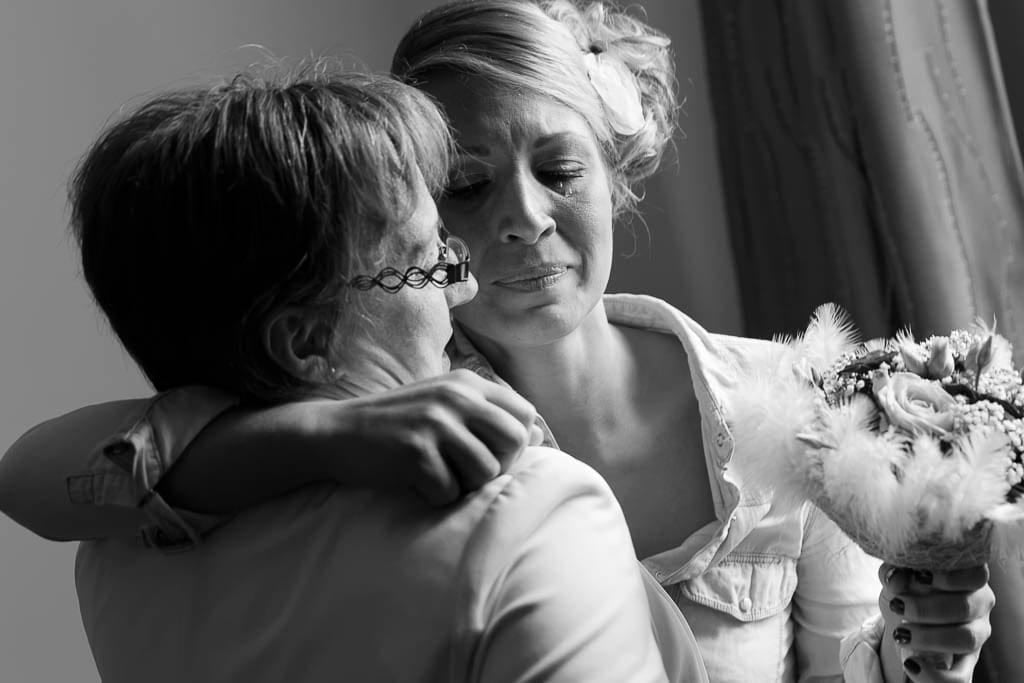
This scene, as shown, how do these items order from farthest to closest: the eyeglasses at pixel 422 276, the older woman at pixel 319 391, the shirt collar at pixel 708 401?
1. the shirt collar at pixel 708 401
2. the eyeglasses at pixel 422 276
3. the older woman at pixel 319 391

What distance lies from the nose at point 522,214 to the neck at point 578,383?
0.77ft

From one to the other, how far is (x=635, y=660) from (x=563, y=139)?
0.83 m

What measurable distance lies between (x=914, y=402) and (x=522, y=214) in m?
0.55

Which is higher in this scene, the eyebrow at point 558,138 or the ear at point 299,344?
the eyebrow at point 558,138

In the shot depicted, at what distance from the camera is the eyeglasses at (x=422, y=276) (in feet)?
2.73

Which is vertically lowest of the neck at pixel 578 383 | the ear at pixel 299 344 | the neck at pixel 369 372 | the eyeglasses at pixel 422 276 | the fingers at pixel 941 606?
the fingers at pixel 941 606

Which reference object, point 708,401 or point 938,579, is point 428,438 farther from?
point 708,401

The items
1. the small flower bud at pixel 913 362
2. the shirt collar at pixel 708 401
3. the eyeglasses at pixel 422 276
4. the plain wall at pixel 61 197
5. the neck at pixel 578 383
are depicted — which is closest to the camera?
the eyeglasses at pixel 422 276

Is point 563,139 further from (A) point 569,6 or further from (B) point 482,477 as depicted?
(B) point 482,477

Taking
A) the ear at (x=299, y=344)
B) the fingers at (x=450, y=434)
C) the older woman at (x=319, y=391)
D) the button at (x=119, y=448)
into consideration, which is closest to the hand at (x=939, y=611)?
the older woman at (x=319, y=391)

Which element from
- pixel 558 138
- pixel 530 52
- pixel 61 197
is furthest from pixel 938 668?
pixel 61 197

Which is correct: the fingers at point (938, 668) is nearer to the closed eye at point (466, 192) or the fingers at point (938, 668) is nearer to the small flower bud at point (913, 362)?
the small flower bud at point (913, 362)

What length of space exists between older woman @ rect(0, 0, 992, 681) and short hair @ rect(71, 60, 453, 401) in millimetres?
565

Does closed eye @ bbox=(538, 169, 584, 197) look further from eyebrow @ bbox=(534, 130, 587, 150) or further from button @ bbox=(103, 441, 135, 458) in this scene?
button @ bbox=(103, 441, 135, 458)
